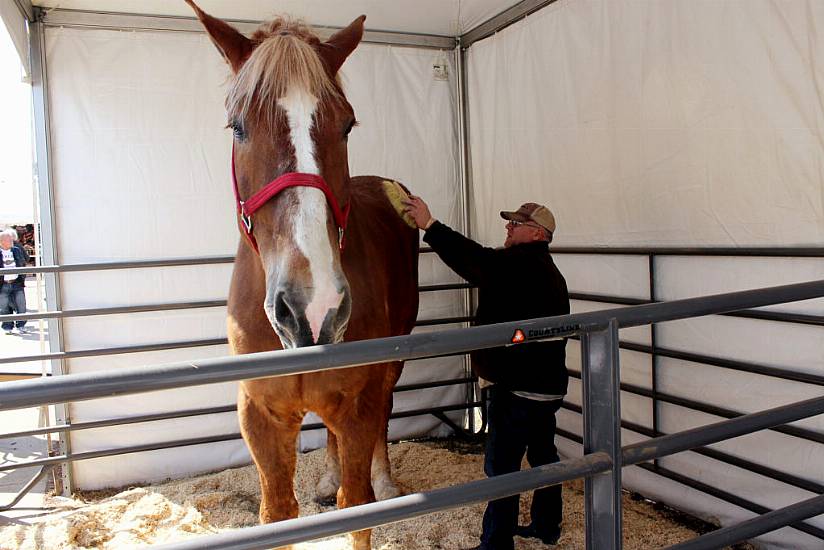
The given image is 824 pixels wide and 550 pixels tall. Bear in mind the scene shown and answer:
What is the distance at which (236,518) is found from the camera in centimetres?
312

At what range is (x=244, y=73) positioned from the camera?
5.23 ft

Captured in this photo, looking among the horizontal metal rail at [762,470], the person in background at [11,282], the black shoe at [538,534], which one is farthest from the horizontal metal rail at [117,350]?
the person in background at [11,282]

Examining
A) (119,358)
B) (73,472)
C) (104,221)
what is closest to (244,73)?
(104,221)

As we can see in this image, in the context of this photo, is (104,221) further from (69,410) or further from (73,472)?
(73,472)

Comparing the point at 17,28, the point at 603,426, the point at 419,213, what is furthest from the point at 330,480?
the point at 17,28

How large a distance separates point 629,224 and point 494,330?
2156mm

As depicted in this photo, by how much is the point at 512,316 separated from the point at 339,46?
3.79ft

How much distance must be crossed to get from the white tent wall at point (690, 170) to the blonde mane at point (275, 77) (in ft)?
5.71

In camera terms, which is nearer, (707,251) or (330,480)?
(707,251)

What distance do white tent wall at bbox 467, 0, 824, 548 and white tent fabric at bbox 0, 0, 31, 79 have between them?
A: 2.70 m

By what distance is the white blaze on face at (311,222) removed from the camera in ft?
4.30

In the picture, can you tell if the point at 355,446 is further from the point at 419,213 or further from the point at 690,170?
the point at 690,170

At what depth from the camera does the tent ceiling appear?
3.41 meters

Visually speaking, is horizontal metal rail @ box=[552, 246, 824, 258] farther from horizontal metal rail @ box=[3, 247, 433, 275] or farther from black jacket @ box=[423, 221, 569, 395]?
horizontal metal rail @ box=[3, 247, 433, 275]
